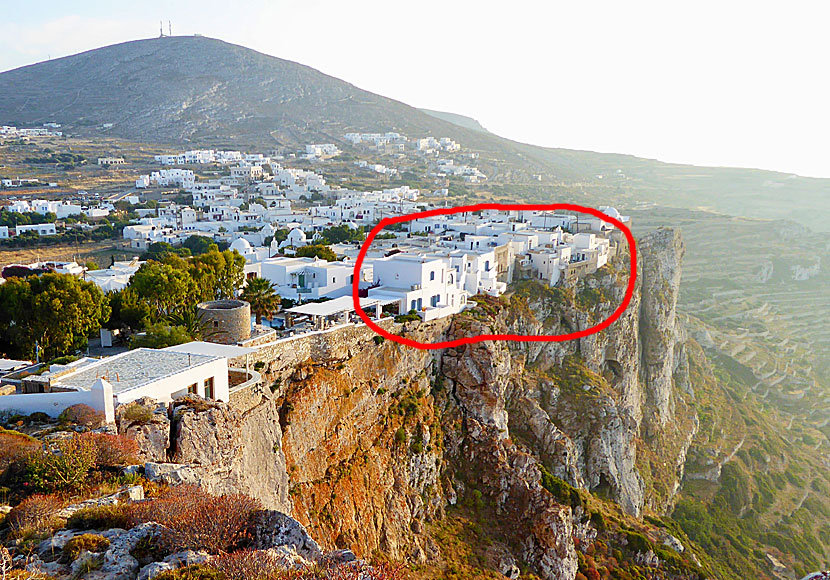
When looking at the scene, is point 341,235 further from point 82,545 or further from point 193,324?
point 82,545

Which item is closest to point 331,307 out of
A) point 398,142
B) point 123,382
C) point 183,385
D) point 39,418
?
point 183,385

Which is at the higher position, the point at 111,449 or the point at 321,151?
the point at 321,151

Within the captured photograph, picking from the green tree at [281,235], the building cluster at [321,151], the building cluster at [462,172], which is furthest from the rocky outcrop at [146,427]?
the building cluster at [321,151]

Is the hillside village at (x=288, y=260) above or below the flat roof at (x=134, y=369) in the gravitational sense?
below

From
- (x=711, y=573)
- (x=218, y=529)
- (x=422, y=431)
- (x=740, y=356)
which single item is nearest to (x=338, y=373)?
(x=422, y=431)

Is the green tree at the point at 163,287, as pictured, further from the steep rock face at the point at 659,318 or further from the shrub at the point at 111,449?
the steep rock face at the point at 659,318

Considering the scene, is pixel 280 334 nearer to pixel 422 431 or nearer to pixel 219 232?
pixel 422 431
